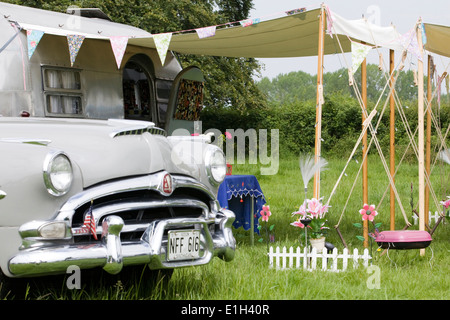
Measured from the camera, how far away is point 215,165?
428 centimetres

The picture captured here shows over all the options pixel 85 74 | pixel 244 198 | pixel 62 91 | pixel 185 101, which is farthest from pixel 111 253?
pixel 244 198

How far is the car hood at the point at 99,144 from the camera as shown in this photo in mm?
3441

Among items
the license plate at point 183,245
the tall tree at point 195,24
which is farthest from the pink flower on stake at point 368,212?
the tall tree at point 195,24

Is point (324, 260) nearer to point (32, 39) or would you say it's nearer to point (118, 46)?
point (118, 46)

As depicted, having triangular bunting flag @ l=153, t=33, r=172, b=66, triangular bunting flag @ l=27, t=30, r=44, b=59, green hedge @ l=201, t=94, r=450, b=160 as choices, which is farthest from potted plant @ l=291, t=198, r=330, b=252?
green hedge @ l=201, t=94, r=450, b=160

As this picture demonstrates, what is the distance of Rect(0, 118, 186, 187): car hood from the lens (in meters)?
3.44

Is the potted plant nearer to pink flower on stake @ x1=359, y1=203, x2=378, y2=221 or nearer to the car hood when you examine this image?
pink flower on stake @ x1=359, y1=203, x2=378, y2=221

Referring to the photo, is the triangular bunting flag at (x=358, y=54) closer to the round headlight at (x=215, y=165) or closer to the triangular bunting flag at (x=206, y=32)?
the triangular bunting flag at (x=206, y=32)

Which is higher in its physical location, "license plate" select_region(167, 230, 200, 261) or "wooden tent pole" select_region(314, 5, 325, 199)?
"wooden tent pole" select_region(314, 5, 325, 199)

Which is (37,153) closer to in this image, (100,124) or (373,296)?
(100,124)

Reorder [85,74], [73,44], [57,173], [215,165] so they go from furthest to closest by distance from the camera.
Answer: [85,74] < [73,44] < [215,165] < [57,173]

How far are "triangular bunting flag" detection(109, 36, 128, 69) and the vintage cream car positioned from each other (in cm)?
45

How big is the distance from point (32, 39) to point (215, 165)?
1.73 m

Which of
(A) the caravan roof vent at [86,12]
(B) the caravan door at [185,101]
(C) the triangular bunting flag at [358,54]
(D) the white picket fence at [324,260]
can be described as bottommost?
(D) the white picket fence at [324,260]
